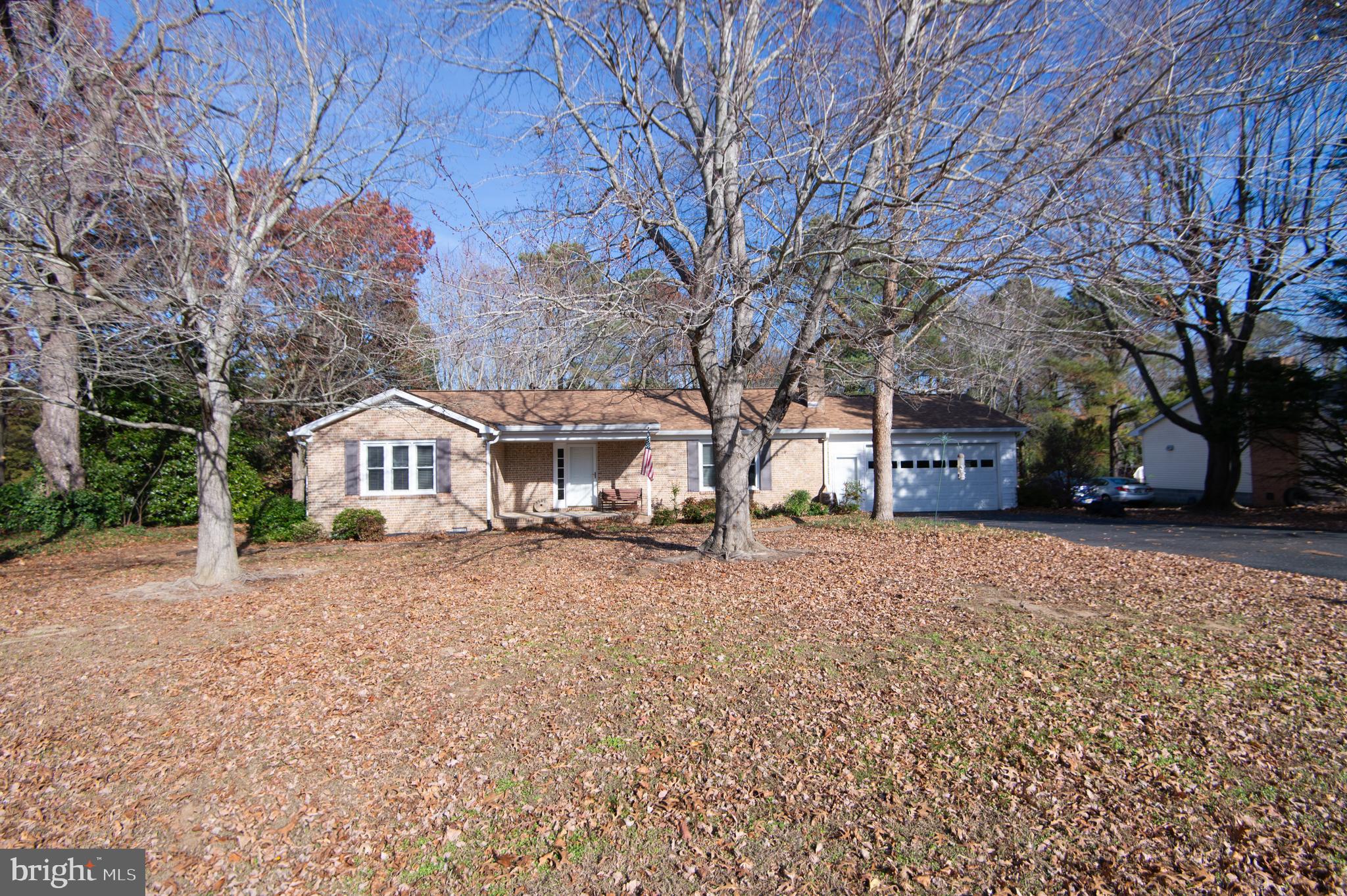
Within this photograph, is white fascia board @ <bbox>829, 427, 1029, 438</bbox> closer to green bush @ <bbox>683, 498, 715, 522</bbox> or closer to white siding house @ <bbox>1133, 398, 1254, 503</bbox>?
green bush @ <bbox>683, 498, 715, 522</bbox>

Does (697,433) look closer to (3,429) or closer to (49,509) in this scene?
(49,509)

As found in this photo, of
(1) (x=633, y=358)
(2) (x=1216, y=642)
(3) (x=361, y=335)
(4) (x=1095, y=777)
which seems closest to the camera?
(4) (x=1095, y=777)

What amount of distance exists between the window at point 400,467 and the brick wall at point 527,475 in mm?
2121

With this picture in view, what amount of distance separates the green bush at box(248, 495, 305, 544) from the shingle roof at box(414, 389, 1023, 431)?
4.47 m

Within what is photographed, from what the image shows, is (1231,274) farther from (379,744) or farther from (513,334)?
(379,744)

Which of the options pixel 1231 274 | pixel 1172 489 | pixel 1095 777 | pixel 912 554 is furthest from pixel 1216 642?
pixel 1172 489

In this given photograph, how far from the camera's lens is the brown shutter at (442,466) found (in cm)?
1753

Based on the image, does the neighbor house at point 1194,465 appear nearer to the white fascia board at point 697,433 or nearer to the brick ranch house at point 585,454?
the brick ranch house at point 585,454

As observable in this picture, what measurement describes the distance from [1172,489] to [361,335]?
98.8 feet

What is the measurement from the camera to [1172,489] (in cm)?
2750

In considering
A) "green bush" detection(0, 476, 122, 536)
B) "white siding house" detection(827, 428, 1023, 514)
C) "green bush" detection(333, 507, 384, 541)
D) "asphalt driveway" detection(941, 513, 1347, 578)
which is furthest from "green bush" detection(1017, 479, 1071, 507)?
"green bush" detection(0, 476, 122, 536)

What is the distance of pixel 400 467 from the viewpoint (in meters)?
17.6

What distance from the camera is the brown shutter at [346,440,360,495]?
56.5 feet

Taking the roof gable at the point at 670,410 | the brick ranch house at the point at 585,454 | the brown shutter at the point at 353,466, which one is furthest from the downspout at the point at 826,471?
the brown shutter at the point at 353,466
